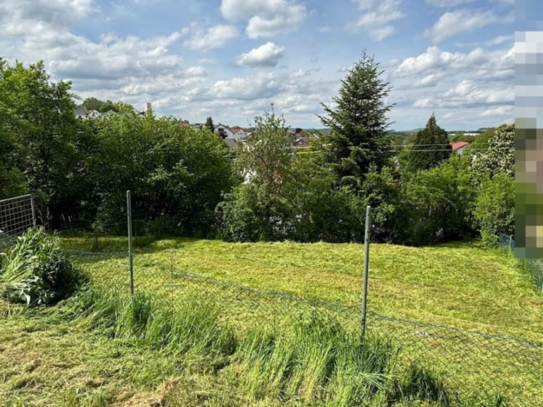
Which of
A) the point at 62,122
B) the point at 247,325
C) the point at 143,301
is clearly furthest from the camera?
the point at 62,122

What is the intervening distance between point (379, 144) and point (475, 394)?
1023cm

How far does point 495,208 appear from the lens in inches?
418

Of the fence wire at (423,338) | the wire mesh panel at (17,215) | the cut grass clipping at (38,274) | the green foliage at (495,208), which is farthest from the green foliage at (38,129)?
the green foliage at (495,208)

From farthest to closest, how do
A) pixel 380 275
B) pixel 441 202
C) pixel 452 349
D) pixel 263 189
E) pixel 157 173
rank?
pixel 441 202
pixel 157 173
pixel 263 189
pixel 380 275
pixel 452 349

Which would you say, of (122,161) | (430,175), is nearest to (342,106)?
(430,175)

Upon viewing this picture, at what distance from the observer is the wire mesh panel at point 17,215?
5.39 metres

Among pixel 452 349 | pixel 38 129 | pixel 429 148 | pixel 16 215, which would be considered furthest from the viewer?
pixel 429 148

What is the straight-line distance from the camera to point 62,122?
10227 millimetres

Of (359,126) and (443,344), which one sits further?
(359,126)

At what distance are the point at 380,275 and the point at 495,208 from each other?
19.0 feet

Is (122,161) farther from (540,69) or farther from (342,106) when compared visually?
(540,69)

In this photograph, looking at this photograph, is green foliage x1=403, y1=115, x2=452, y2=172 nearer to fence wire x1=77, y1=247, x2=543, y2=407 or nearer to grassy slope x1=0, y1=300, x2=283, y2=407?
fence wire x1=77, y1=247, x2=543, y2=407

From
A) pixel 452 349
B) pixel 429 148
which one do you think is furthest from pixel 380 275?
pixel 429 148

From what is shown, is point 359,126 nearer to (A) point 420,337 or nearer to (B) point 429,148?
(A) point 420,337
